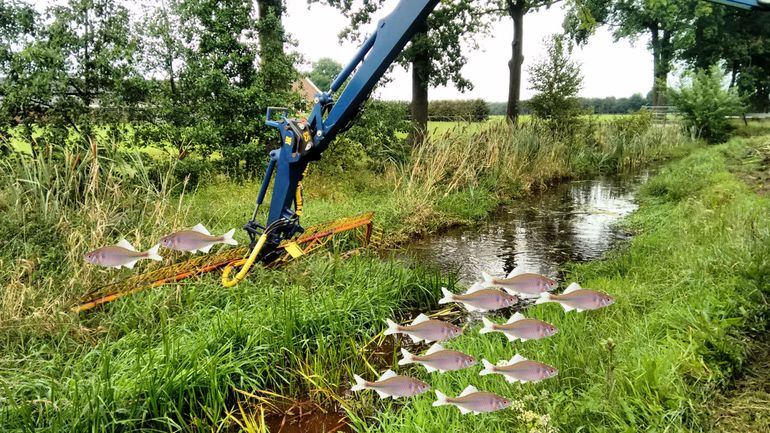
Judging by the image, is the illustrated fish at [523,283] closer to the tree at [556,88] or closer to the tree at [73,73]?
the tree at [73,73]

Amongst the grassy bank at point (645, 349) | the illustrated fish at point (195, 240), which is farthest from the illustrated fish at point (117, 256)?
the grassy bank at point (645, 349)

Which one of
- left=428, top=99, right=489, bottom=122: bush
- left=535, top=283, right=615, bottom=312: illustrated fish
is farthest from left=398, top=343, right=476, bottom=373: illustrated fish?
left=428, top=99, right=489, bottom=122: bush

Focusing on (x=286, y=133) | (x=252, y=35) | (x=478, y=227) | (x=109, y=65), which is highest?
(x=252, y=35)

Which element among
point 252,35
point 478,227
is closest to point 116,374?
point 478,227

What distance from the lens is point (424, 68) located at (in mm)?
12766

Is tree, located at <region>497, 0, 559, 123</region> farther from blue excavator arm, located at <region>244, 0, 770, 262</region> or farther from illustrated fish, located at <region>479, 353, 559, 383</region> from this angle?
illustrated fish, located at <region>479, 353, 559, 383</region>

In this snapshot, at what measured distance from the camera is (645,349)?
287cm

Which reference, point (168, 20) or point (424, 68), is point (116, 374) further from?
point (424, 68)

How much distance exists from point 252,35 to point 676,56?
3444 cm

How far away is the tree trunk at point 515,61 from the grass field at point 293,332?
1053 centimetres

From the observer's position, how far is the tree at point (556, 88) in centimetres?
1473

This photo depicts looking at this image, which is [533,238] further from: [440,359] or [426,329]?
[440,359]

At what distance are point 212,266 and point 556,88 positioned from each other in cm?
1308

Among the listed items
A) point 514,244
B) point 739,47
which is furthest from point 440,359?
point 739,47
